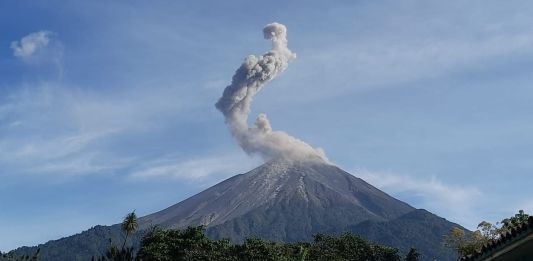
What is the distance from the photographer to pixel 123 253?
57531mm

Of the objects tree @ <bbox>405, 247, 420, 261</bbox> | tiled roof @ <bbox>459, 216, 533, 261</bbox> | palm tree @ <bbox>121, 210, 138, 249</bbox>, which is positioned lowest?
tiled roof @ <bbox>459, 216, 533, 261</bbox>

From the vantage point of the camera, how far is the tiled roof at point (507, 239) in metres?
7.86

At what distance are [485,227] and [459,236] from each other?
3353mm

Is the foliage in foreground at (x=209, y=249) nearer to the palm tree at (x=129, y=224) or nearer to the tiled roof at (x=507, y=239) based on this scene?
the palm tree at (x=129, y=224)

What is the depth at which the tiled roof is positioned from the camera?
786 cm

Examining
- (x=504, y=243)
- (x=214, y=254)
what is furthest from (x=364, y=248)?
(x=504, y=243)

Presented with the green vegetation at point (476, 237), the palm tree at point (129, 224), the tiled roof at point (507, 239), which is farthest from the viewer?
the palm tree at point (129, 224)

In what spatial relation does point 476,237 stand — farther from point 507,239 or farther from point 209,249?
point 507,239

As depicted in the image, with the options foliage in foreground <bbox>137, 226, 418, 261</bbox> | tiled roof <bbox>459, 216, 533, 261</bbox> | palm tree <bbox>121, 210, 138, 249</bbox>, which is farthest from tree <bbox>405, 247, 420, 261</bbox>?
tiled roof <bbox>459, 216, 533, 261</bbox>

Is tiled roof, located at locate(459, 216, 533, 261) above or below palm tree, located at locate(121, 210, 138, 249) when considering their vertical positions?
below

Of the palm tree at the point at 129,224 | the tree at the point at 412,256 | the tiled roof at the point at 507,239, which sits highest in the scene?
the palm tree at the point at 129,224

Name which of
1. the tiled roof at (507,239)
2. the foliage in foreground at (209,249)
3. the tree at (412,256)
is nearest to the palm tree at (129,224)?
the foliage in foreground at (209,249)

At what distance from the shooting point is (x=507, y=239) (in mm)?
8445

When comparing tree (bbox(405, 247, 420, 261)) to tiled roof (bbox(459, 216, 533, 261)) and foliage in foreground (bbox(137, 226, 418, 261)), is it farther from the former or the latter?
tiled roof (bbox(459, 216, 533, 261))
